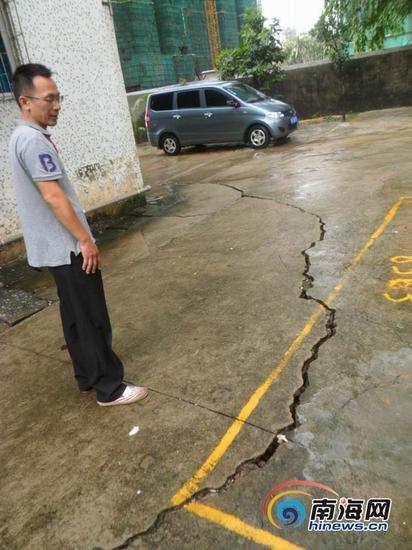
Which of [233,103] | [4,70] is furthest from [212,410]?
[233,103]

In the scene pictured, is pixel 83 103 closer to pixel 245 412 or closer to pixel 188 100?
pixel 245 412

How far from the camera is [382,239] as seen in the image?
4.61 meters

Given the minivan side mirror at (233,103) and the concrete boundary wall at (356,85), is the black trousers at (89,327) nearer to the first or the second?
the minivan side mirror at (233,103)

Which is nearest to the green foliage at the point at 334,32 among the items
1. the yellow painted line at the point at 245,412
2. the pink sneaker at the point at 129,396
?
the yellow painted line at the point at 245,412

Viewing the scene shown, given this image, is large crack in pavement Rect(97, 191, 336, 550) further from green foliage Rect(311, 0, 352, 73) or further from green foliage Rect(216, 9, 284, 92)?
green foliage Rect(216, 9, 284, 92)

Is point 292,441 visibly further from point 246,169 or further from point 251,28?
point 251,28

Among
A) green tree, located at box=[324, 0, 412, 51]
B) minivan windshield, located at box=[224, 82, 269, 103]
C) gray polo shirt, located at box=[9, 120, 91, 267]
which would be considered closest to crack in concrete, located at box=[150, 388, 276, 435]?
gray polo shirt, located at box=[9, 120, 91, 267]

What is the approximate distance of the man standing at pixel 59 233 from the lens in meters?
2.31

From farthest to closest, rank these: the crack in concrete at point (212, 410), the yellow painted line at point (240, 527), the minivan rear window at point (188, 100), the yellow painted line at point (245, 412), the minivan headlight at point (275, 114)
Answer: the minivan rear window at point (188, 100)
the minivan headlight at point (275, 114)
the crack in concrete at point (212, 410)
the yellow painted line at point (245, 412)
the yellow painted line at point (240, 527)

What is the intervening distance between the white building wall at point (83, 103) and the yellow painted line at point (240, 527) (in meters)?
4.57

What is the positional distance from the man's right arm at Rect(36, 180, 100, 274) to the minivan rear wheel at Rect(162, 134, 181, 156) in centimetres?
1118

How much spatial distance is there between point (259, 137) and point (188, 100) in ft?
7.81

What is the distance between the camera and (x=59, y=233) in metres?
2.47

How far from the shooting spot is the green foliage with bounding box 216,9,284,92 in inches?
563
